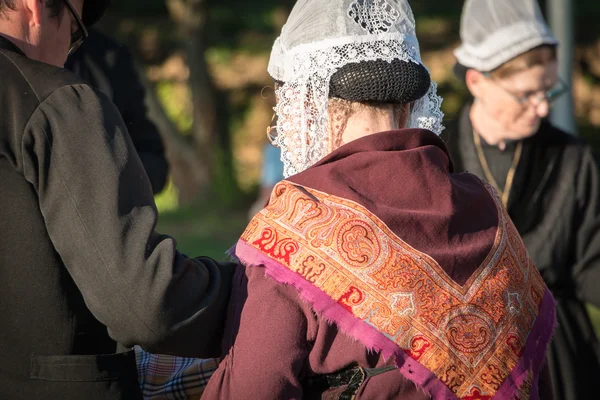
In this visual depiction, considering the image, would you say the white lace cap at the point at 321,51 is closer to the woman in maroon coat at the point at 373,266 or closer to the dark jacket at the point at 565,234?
the woman in maroon coat at the point at 373,266

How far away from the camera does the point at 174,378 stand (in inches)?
93.4

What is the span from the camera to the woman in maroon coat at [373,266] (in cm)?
205

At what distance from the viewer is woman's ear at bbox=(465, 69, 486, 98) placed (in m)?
4.09

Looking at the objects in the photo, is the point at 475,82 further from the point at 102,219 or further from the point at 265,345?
the point at 102,219

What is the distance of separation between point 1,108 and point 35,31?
0.88ft

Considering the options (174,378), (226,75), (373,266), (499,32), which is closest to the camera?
(373,266)

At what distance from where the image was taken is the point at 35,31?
214cm

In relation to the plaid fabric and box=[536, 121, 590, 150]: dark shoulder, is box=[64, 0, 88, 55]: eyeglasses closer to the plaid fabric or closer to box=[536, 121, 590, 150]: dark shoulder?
the plaid fabric

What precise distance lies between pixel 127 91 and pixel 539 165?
1.96m

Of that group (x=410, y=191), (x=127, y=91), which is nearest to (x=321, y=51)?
(x=410, y=191)

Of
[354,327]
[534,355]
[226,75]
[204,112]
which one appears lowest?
[204,112]

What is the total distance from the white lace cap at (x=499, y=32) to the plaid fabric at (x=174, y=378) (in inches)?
89.0

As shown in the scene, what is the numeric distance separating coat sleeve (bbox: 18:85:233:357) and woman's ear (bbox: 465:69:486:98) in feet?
7.98

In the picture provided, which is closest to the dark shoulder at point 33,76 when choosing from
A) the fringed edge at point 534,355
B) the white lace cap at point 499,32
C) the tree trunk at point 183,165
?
the fringed edge at point 534,355
